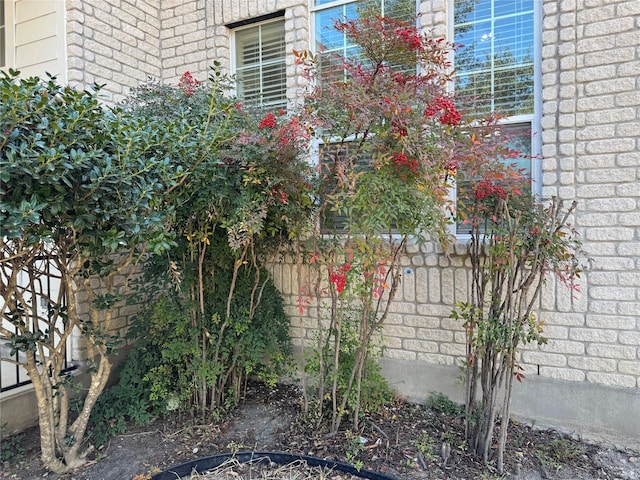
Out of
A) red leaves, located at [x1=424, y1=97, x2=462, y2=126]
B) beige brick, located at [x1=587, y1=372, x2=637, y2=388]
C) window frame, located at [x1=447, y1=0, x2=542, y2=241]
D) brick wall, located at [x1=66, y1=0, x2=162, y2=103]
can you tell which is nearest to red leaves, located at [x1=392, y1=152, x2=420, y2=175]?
red leaves, located at [x1=424, y1=97, x2=462, y2=126]

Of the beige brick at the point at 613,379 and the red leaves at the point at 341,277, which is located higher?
the red leaves at the point at 341,277

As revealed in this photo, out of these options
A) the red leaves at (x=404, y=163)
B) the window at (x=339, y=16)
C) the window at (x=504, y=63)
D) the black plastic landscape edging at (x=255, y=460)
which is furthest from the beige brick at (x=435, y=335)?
the window at (x=339, y=16)

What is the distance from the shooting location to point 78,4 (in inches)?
146

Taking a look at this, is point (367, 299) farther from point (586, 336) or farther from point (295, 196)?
point (586, 336)

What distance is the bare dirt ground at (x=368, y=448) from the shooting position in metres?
2.65

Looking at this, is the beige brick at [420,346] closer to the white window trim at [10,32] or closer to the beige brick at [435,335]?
the beige brick at [435,335]

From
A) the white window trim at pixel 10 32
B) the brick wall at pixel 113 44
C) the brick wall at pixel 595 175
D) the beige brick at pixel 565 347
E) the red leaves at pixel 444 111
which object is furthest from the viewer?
the white window trim at pixel 10 32

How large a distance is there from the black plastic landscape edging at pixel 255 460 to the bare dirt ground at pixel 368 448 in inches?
2.8

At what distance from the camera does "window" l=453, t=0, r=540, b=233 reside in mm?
3297

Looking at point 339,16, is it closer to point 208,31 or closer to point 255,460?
point 208,31

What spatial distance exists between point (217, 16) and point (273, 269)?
2.72m

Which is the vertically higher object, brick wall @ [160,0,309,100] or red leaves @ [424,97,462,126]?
brick wall @ [160,0,309,100]

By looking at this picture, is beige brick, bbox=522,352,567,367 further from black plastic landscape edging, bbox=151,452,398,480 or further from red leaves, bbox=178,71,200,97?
red leaves, bbox=178,71,200,97

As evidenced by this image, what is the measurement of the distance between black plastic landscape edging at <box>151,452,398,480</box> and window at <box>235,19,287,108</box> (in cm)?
318
